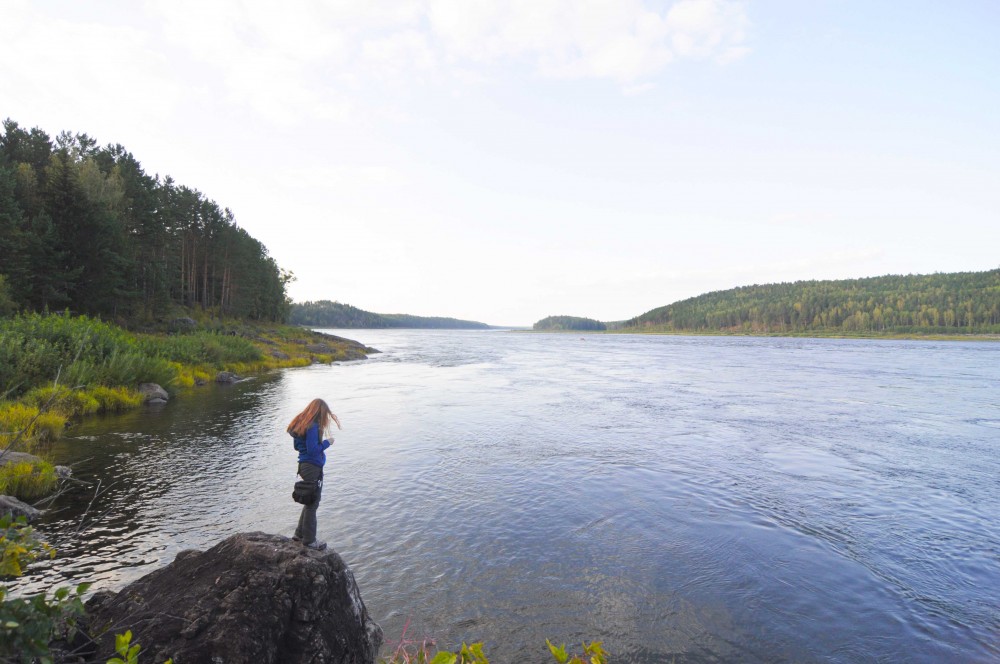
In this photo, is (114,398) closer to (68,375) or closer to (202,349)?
(68,375)

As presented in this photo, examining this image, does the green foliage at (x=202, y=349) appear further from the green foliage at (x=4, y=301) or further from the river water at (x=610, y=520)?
the river water at (x=610, y=520)

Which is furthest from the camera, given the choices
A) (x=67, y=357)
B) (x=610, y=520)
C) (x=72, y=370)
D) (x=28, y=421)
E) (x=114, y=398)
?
(x=114, y=398)

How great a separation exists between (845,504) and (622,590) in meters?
7.21

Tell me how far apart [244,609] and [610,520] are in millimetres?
7757

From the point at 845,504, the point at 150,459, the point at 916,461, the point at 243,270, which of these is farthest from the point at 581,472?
the point at 243,270

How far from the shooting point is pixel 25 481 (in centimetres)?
1023

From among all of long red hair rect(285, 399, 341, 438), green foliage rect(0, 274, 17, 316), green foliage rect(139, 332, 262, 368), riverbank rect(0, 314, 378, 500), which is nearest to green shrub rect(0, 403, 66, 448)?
riverbank rect(0, 314, 378, 500)

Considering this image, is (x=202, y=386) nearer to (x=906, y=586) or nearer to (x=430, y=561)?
(x=430, y=561)

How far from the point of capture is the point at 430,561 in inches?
337

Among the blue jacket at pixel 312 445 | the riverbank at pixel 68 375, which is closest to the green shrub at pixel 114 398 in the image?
the riverbank at pixel 68 375

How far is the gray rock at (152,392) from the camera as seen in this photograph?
Result: 876 inches

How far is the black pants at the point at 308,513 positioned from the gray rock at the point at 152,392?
63.6ft

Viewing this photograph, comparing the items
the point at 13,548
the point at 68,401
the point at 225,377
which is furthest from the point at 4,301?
the point at 13,548

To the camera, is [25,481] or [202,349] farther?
[202,349]
